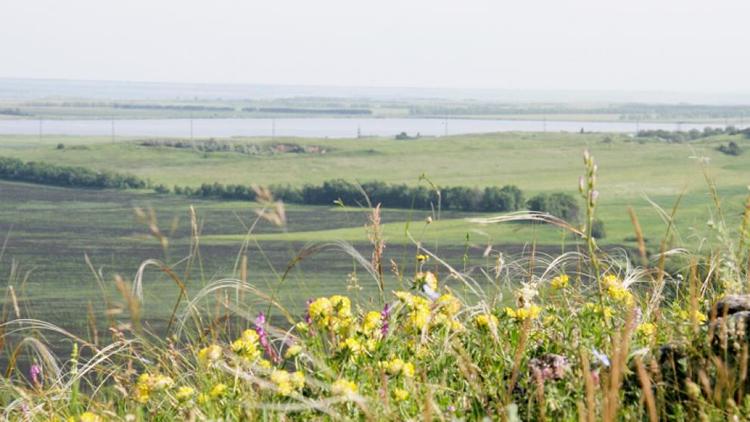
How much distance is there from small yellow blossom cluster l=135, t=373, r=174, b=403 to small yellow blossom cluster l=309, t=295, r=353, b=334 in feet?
1.39

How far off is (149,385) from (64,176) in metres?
100

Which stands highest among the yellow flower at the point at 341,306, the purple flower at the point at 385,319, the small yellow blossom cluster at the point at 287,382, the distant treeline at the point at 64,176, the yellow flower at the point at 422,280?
the yellow flower at the point at 422,280

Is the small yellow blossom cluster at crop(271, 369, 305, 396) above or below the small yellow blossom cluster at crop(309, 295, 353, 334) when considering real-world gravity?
below

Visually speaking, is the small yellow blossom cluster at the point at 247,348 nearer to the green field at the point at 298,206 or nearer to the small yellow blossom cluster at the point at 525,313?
the small yellow blossom cluster at the point at 525,313

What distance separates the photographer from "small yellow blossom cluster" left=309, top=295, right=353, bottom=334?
2.65 metres

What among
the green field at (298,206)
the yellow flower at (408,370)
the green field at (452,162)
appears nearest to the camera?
the yellow flower at (408,370)

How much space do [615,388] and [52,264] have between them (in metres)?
58.4

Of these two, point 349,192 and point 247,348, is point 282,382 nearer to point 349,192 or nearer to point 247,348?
point 247,348

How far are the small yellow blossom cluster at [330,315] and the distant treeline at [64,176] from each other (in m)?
92.9

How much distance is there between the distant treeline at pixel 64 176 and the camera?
9575 cm

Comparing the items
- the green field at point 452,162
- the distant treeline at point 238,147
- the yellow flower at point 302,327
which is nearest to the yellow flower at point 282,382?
the yellow flower at point 302,327

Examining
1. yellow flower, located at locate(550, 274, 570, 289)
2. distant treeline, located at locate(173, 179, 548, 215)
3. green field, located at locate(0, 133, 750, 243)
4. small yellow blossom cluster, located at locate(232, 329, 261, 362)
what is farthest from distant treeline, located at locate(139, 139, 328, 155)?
small yellow blossom cluster, located at locate(232, 329, 261, 362)

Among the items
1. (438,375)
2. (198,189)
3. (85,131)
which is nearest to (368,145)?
(198,189)

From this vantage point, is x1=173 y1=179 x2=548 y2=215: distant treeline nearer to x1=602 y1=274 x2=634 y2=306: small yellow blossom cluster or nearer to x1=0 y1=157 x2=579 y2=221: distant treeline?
x1=0 y1=157 x2=579 y2=221: distant treeline
